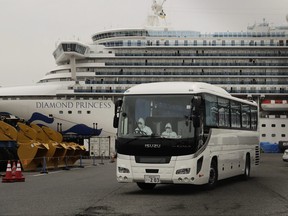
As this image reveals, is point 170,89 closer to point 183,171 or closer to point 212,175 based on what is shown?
point 183,171

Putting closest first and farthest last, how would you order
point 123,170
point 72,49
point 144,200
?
point 144,200
point 123,170
point 72,49

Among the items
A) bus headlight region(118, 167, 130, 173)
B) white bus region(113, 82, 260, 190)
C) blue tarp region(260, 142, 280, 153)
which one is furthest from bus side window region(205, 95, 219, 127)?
blue tarp region(260, 142, 280, 153)

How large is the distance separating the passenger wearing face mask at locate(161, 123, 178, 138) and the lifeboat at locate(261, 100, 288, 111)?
169 ft

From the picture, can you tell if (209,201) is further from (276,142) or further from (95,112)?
(276,142)

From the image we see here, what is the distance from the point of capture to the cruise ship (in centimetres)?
5931

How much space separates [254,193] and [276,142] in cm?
5378

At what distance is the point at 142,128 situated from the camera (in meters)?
13.7

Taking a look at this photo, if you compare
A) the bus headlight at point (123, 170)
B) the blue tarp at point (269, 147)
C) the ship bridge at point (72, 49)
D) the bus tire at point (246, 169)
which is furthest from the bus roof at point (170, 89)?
the blue tarp at point (269, 147)

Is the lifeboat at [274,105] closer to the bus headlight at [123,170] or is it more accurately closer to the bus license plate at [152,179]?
the bus headlight at [123,170]

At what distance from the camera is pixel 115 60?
2537 inches

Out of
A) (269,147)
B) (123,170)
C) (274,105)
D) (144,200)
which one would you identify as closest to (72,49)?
(274,105)

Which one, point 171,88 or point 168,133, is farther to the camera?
point 171,88

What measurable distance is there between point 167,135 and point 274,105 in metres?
52.4

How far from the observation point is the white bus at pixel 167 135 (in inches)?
523
